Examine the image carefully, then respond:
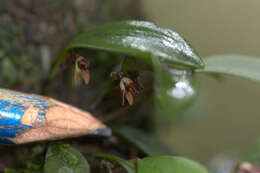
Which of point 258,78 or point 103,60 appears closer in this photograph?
point 258,78

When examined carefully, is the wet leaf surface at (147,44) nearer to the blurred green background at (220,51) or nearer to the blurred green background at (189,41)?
the blurred green background at (189,41)

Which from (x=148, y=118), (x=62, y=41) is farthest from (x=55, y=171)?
(x=148, y=118)

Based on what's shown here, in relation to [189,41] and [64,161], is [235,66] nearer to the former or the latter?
[64,161]

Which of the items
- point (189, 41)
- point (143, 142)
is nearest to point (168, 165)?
point (143, 142)

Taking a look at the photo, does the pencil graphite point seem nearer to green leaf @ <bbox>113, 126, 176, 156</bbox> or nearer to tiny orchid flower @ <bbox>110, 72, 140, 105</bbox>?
tiny orchid flower @ <bbox>110, 72, 140, 105</bbox>

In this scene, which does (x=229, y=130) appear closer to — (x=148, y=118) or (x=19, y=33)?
(x=148, y=118)

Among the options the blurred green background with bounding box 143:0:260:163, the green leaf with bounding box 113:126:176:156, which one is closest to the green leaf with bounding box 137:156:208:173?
the green leaf with bounding box 113:126:176:156
